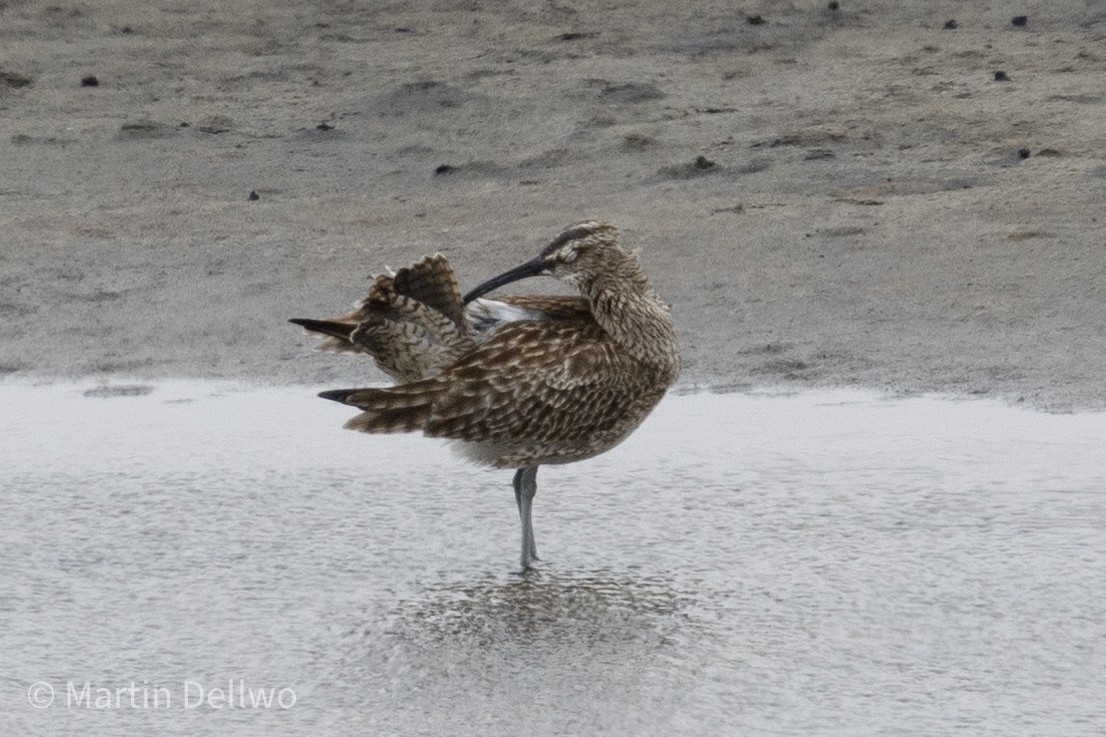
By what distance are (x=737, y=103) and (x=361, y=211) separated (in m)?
2.48

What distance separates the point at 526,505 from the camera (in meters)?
6.19

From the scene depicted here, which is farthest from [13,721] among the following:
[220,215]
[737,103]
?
[737,103]

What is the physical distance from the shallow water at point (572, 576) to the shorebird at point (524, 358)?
346 millimetres

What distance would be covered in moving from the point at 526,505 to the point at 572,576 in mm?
288

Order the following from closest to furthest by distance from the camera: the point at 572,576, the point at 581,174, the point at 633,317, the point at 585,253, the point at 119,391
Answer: the point at 572,576, the point at 633,317, the point at 585,253, the point at 119,391, the point at 581,174

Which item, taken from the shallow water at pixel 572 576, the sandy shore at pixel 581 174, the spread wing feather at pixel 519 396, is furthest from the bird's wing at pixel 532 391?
the sandy shore at pixel 581 174

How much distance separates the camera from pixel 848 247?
9.78m

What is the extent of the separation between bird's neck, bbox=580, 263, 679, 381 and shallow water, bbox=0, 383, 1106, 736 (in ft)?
1.80

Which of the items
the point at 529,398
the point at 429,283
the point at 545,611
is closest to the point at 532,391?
the point at 529,398

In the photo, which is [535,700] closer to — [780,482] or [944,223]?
[780,482]

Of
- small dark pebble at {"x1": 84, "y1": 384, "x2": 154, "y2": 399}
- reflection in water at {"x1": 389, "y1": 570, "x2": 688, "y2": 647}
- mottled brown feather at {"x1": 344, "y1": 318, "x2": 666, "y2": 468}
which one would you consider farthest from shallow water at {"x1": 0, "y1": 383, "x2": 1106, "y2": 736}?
mottled brown feather at {"x1": 344, "y1": 318, "x2": 666, "y2": 468}

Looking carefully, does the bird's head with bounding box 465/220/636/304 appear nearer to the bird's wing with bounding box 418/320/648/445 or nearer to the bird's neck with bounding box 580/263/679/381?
the bird's neck with bounding box 580/263/679/381

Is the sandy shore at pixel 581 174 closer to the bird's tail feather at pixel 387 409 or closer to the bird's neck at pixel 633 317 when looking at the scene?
the bird's neck at pixel 633 317

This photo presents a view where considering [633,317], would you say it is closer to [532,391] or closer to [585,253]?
[585,253]
